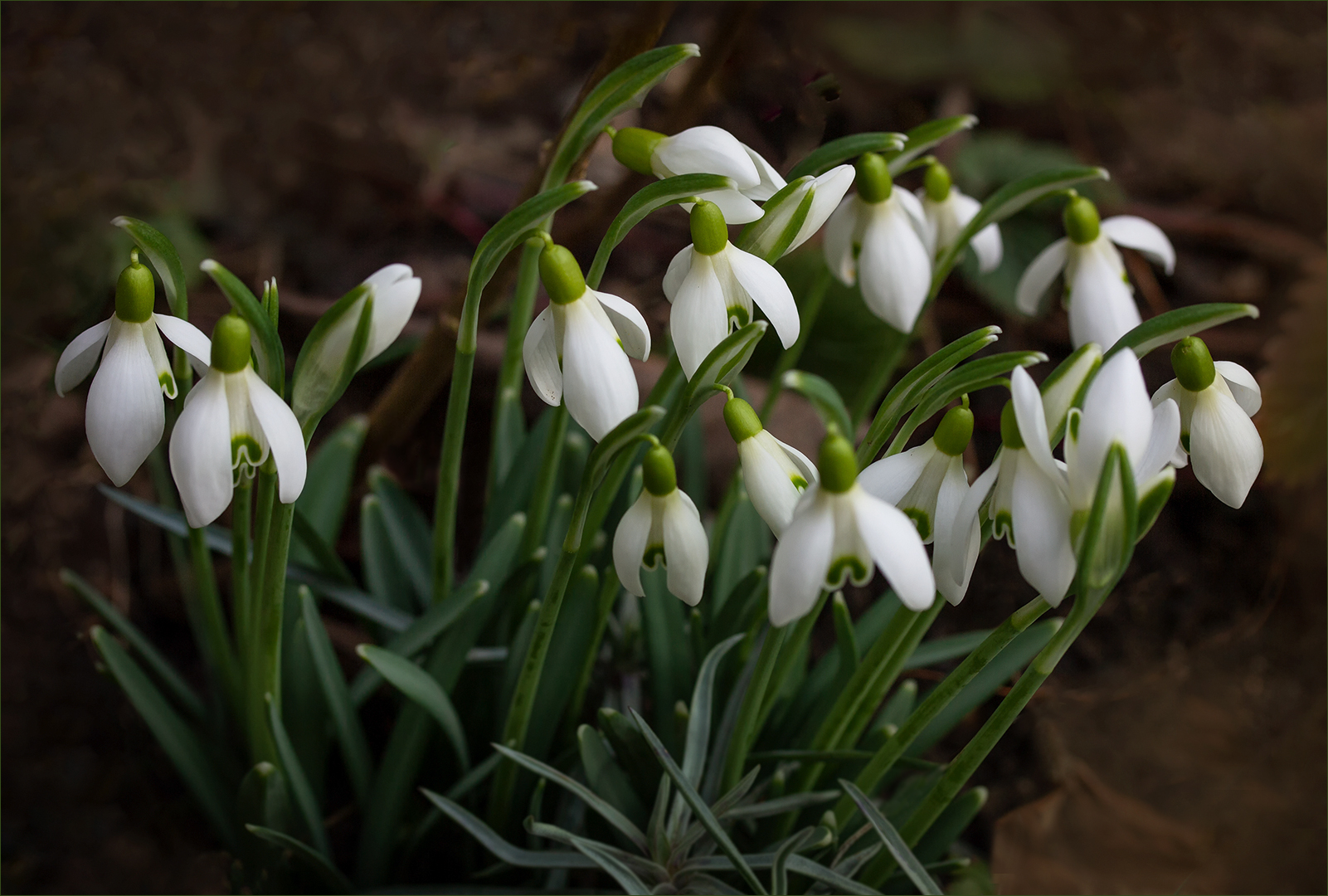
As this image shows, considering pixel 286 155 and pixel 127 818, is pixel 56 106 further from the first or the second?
pixel 127 818

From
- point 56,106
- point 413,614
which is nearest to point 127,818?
point 413,614

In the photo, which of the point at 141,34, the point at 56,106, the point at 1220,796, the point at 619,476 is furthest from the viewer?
the point at 141,34

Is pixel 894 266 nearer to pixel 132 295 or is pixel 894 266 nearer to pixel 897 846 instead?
pixel 897 846

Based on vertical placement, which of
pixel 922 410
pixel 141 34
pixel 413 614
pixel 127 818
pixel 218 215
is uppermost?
pixel 141 34

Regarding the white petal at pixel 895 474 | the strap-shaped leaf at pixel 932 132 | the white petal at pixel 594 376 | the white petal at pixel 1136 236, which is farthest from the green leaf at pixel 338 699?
the white petal at pixel 1136 236

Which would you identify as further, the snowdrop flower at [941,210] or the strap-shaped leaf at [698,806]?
the snowdrop flower at [941,210]

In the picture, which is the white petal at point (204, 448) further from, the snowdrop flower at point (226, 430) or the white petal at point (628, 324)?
the white petal at point (628, 324)

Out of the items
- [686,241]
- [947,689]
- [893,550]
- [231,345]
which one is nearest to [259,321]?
[231,345]
